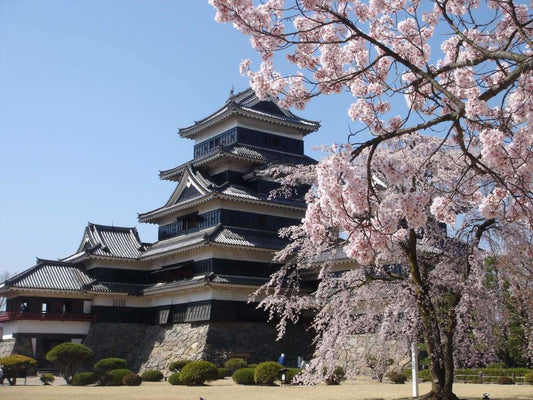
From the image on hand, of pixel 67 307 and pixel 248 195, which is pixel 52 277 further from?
pixel 248 195

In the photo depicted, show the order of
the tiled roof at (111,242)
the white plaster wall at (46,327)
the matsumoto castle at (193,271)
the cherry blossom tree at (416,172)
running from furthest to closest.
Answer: the tiled roof at (111,242), the white plaster wall at (46,327), the matsumoto castle at (193,271), the cherry blossom tree at (416,172)

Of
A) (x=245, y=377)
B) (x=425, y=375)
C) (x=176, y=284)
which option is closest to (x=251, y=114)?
(x=176, y=284)

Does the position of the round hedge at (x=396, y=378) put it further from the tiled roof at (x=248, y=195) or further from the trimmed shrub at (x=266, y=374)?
the tiled roof at (x=248, y=195)

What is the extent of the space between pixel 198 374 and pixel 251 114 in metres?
18.6

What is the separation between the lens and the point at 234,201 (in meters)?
35.1

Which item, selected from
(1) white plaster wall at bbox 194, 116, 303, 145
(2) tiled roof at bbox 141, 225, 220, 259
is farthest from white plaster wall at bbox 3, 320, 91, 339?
(1) white plaster wall at bbox 194, 116, 303, 145

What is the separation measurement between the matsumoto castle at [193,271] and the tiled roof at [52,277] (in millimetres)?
73

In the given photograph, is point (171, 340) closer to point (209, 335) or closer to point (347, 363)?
point (209, 335)

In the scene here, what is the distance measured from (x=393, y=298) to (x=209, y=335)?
17.7 m

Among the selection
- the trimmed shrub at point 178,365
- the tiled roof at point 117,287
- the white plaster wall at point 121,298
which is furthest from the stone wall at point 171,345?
the tiled roof at point 117,287

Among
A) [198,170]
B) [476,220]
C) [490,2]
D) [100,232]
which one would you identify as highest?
[198,170]

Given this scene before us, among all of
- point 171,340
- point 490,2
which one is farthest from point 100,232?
point 490,2

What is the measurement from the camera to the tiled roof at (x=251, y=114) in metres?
38.1

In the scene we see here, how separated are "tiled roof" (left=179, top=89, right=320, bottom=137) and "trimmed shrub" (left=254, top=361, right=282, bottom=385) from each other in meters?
17.9
